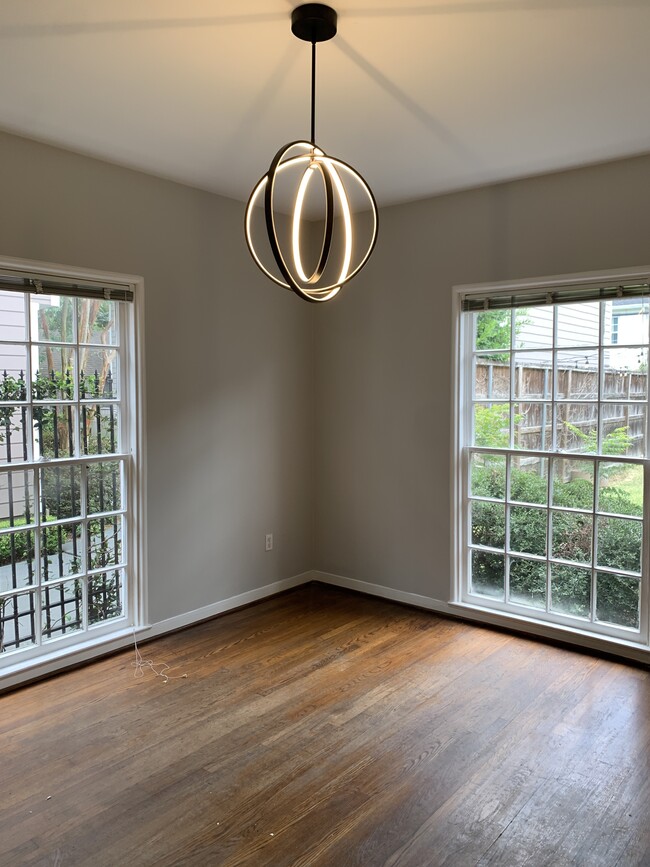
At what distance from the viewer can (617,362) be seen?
344cm

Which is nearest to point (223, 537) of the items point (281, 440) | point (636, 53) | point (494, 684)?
point (281, 440)

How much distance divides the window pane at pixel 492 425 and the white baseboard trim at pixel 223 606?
164cm

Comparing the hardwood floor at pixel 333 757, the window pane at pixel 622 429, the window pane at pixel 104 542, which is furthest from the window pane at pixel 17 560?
the window pane at pixel 622 429

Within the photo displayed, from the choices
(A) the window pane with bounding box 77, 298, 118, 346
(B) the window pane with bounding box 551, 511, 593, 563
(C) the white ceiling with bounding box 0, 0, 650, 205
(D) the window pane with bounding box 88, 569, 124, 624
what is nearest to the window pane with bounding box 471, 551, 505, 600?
(B) the window pane with bounding box 551, 511, 593, 563

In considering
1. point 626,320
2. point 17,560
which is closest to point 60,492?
point 17,560

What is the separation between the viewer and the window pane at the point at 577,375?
3518 millimetres

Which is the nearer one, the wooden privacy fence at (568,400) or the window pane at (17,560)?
the window pane at (17,560)

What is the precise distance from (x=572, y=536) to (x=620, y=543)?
253mm

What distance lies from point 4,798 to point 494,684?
214cm

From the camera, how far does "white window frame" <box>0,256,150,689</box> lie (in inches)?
131

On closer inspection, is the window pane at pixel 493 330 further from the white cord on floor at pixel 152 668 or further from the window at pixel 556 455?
the white cord on floor at pixel 152 668

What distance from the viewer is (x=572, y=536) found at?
144 inches

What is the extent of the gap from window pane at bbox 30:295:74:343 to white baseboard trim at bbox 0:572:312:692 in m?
1.59

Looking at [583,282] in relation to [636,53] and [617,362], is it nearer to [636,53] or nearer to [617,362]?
[617,362]
